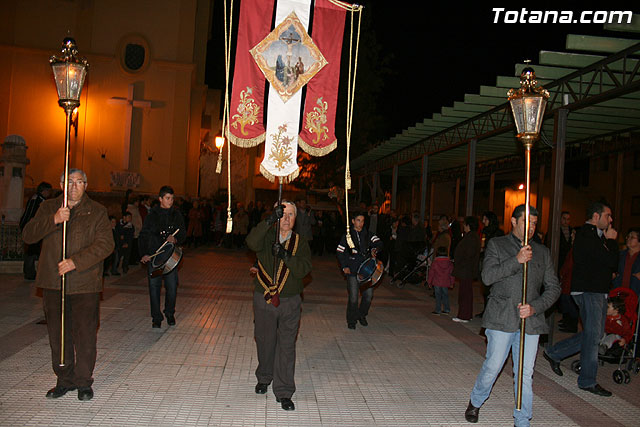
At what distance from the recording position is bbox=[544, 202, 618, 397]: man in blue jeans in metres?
6.29

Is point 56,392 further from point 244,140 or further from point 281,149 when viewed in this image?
point 281,149

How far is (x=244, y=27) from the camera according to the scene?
5918 millimetres

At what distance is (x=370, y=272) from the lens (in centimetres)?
873

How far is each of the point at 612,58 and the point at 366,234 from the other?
456 centimetres

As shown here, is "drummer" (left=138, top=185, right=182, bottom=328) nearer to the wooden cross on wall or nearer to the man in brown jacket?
the man in brown jacket

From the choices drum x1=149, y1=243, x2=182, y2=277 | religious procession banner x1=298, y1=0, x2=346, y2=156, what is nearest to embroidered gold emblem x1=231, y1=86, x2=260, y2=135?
religious procession banner x1=298, y1=0, x2=346, y2=156

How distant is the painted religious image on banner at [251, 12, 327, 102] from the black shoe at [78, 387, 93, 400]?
352 cm

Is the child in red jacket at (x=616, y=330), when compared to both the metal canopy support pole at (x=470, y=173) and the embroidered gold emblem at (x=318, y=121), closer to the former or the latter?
the embroidered gold emblem at (x=318, y=121)

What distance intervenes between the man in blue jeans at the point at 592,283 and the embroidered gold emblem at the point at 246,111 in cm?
402

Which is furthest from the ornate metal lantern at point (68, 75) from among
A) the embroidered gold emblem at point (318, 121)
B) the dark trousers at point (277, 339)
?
the dark trousers at point (277, 339)

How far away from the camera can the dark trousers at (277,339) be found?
5383 millimetres

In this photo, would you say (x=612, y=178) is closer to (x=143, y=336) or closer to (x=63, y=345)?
(x=143, y=336)

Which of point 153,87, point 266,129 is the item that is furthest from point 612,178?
point 266,129

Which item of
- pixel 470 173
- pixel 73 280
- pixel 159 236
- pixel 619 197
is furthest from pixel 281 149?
pixel 619 197
